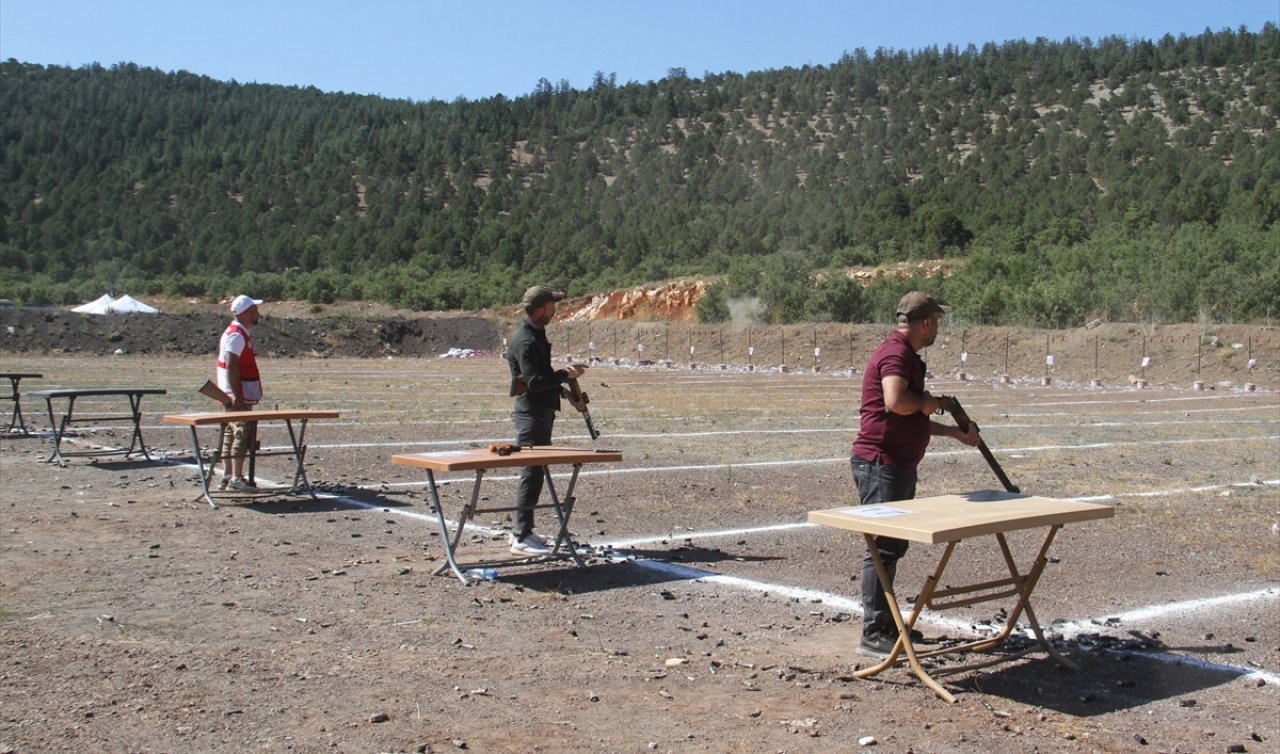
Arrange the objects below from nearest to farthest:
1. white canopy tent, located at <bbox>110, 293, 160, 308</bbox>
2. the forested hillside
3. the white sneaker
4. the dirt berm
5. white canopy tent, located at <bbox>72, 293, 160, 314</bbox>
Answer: the white sneaker < the dirt berm < the forested hillside < white canopy tent, located at <bbox>72, 293, 160, 314</bbox> < white canopy tent, located at <bbox>110, 293, 160, 308</bbox>

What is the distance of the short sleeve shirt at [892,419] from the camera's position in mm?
5359

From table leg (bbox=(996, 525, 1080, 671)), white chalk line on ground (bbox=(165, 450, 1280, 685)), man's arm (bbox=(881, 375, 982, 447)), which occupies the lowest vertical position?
white chalk line on ground (bbox=(165, 450, 1280, 685))

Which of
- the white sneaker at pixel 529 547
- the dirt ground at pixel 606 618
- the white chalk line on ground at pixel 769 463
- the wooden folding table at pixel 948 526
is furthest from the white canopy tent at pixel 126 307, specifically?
the wooden folding table at pixel 948 526

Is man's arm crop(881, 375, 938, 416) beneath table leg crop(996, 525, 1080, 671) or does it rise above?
above

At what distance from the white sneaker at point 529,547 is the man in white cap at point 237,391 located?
12.6ft

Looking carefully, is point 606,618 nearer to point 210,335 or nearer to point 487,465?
point 487,465

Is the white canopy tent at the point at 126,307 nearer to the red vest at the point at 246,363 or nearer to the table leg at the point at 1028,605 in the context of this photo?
the red vest at the point at 246,363

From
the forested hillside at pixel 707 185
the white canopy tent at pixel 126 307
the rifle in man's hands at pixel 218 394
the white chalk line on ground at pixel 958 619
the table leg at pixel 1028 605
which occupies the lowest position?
the white canopy tent at pixel 126 307

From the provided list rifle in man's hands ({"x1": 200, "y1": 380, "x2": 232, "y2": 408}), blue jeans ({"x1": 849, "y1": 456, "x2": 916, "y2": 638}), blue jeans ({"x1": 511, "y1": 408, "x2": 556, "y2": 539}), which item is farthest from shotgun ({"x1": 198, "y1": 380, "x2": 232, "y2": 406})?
blue jeans ({"x1": 849, "y1": 456, "x2": 916, "y2": 638})

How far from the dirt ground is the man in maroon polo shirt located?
250 millimetres

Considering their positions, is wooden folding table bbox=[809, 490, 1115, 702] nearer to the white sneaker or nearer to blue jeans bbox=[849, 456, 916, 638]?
blue jeans bbox=[849, 456, 916, 638]

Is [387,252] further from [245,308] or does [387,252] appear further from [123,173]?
[245,308]

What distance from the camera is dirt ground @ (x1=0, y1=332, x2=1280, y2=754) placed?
4.49 m

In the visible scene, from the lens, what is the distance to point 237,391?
10766 mm
